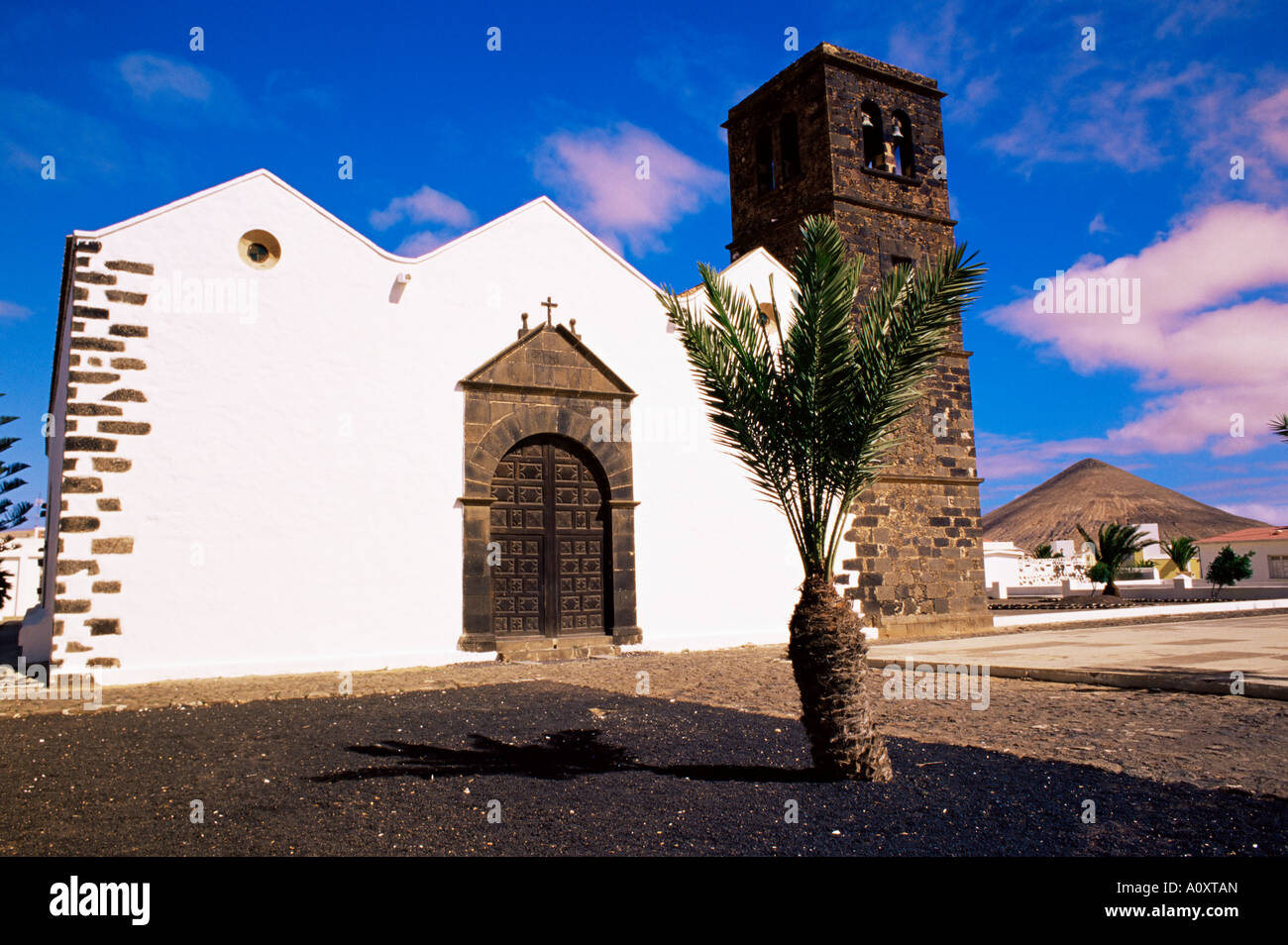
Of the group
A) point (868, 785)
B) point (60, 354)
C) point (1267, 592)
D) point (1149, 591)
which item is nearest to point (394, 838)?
point (868, 785)

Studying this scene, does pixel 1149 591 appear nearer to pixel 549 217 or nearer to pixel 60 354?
pixel 549 217

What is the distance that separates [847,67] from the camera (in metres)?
15.5

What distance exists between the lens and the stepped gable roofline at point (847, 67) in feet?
50.2

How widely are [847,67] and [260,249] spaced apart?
11142 millimetres

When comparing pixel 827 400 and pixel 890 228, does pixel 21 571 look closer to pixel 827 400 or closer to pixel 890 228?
pixel 890 228

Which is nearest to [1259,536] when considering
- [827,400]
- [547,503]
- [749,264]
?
[749,264]

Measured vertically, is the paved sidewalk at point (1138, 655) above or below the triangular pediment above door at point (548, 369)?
below

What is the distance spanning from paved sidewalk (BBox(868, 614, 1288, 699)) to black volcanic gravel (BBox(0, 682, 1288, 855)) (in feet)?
9.78

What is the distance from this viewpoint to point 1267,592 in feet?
89.1

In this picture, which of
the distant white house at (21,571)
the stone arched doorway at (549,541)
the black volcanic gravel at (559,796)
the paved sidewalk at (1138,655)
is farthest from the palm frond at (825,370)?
the distant white house at (21,571)

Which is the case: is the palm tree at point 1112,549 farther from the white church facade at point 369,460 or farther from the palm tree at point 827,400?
the palm tree at point 827,400

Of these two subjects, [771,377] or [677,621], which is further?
[677,621]

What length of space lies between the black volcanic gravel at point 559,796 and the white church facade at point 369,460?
332cm

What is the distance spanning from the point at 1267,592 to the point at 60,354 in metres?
33.3
